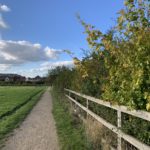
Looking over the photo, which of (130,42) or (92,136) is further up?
(130,42)

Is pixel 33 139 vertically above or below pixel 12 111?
below

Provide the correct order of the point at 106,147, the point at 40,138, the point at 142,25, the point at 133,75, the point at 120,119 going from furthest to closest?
the point at 40,138
the point at 106,147
the point at 120,119
the point at 142,25
the point at 133,75

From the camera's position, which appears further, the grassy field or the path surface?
the grassy field

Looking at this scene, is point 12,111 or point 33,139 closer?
point 33,139

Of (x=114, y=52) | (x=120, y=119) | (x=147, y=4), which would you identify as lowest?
(x=120, y=119)

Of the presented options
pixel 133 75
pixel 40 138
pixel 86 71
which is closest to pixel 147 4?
pixel 133 75

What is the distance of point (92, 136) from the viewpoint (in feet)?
31.5

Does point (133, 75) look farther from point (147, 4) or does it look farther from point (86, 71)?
point (86, 71)

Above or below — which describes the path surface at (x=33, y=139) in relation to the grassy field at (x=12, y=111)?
below

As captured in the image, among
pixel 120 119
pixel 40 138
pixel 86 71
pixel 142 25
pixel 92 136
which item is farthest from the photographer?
pixel 40 138

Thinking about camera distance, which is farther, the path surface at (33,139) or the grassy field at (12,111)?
the grassy field at (12,111)

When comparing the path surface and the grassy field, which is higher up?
the grassy field

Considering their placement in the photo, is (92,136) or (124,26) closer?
(124,26)

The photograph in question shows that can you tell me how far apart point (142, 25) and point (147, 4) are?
381 mm
